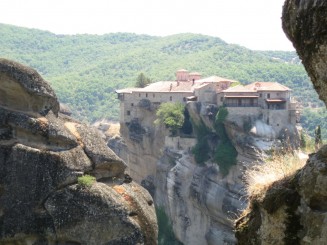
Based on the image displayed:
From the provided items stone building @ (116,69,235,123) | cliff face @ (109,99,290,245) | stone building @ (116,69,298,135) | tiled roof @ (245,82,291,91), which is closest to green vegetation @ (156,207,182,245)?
cliff face @ (109,99,290,245)

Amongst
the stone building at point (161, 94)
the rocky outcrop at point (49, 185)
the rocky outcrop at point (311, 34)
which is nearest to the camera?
the rocky outcrop at point (311, 34)

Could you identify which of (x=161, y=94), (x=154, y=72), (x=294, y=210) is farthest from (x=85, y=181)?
(x=154, y=72)

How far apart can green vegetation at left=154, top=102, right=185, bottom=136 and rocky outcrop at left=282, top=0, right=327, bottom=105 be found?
5205 cm

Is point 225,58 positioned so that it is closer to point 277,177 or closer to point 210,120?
point 210,120

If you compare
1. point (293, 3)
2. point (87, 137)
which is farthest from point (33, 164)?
point (293, 3)

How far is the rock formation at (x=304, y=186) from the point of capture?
519 centimetres

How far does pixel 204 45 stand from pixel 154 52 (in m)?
17.7

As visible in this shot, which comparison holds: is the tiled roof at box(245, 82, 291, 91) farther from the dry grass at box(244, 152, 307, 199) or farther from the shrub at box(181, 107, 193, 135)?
the dry grass at box(244, 152, 307, 199)

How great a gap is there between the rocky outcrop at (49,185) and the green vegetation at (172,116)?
43.1 m

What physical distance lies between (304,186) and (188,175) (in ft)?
165

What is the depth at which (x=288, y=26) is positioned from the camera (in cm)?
579

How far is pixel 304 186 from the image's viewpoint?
544cm

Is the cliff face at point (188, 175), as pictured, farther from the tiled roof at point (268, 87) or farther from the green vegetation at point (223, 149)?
the tiled roof at point (268, 87)

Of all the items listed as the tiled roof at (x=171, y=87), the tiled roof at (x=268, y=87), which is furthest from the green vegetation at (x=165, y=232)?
the tiled roof at (x=268, y=87)
